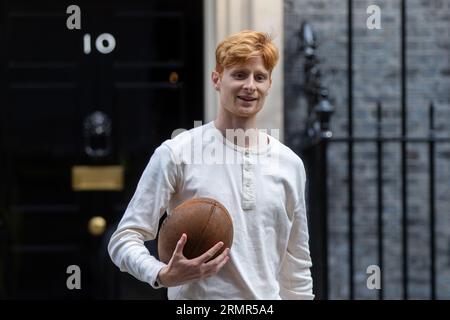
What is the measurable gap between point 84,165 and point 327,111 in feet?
5.65

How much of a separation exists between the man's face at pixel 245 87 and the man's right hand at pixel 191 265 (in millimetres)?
426

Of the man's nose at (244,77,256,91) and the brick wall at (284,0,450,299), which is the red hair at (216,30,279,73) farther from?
→ the brick wall at (284,0,450,299)

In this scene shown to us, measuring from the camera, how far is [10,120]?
6918 millimetres

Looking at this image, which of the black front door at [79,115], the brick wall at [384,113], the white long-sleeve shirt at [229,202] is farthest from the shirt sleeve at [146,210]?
the black front door at [79,115]

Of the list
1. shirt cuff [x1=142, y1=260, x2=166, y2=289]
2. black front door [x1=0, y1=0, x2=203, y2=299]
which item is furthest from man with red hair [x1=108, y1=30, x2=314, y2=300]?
black front door [x1=0, y1=0, x2=203, y2=299]

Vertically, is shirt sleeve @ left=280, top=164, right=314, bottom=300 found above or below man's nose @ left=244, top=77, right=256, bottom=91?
below

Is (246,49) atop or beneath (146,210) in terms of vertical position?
atop

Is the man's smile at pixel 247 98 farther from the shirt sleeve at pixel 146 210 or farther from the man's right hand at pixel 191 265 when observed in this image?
the man's right hand at pixel 191 265

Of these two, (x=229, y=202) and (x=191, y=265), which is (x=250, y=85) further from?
(x=191, y=265)

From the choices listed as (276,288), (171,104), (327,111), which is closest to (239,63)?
(276,288)

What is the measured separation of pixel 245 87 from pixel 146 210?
460mm

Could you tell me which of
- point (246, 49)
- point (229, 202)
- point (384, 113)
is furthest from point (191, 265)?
point (384, 113)

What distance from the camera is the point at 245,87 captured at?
3283 millimetres

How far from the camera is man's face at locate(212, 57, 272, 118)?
130 inches
